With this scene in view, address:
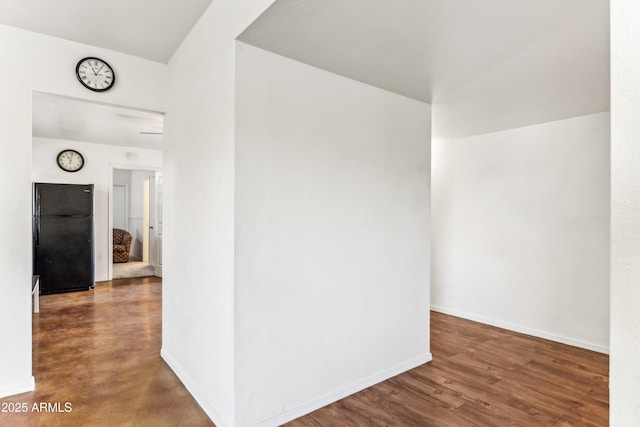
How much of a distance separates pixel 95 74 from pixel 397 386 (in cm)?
328

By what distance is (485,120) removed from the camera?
12.1 ft

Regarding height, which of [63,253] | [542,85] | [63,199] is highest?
[542,85]

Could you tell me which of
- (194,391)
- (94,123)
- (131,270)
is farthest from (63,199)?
(194,391)

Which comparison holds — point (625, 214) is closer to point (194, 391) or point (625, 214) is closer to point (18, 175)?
point (194, 391)

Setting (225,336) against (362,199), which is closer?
(225,336)

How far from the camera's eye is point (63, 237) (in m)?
5.49

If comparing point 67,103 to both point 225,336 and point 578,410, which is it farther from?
point 578,410

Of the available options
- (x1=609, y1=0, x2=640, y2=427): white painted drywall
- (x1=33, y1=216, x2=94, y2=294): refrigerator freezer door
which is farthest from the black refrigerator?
(x1=609, y1=0, x2=640, y2=427): white painted drywall

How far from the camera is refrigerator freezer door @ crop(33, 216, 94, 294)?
534 cm

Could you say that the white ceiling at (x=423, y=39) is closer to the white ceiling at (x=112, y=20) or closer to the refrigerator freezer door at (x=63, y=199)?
the white ceiling at (x=112, y=20)

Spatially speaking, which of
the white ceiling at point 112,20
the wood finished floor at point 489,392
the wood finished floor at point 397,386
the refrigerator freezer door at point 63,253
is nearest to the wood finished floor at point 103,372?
the wood finished floor at point 397,386

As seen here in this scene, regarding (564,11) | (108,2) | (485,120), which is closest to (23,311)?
(108,2)

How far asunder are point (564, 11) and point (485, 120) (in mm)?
1945

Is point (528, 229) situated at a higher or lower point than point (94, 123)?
lower
